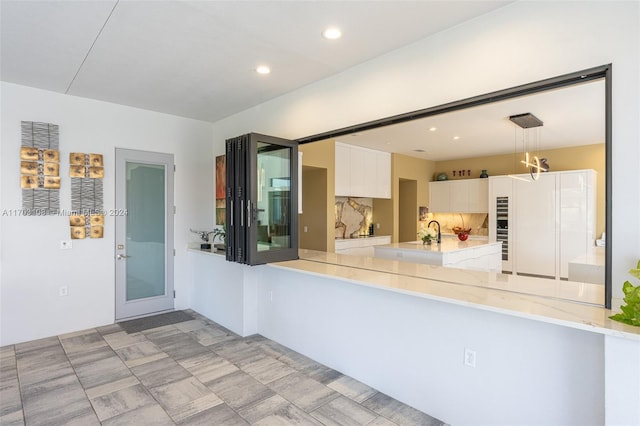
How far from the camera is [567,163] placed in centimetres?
200

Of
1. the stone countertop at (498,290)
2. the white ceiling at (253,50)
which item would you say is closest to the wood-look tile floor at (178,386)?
the stone countertop at (498,290)

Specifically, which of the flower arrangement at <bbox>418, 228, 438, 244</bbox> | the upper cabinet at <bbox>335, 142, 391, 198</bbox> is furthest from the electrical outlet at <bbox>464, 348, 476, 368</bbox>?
the upper cabinet at <bbox>335, 142, 391, 198</bbox>

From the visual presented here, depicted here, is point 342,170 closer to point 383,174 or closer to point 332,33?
point 383,174

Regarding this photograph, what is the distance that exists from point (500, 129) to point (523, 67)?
1.30 feet

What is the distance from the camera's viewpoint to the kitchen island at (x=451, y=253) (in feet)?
8.26

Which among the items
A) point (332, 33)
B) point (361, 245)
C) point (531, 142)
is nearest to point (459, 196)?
point (531, 142)

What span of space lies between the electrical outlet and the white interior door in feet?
13.1

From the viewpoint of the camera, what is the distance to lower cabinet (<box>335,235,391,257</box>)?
3451 mm

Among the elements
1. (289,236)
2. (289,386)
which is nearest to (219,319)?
(289,236)

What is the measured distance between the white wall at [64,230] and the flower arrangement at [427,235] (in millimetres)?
3452

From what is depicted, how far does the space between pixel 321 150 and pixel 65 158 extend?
118 inches

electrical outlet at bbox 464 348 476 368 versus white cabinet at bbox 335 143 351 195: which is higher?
A: white cabinet at bbox 335 143 351 195

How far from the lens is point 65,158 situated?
A: 13.1 ft

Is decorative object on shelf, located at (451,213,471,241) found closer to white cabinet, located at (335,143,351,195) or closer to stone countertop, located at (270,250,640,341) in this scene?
stone countertop, located at (270,250,640,341)
